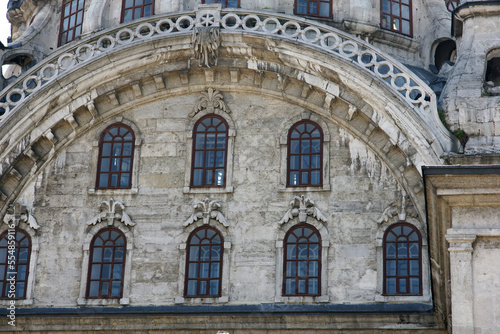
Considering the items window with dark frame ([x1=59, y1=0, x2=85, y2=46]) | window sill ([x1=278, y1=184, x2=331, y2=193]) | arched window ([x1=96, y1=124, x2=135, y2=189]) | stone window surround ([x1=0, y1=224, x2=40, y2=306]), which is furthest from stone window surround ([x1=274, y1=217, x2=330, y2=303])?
window with dark frame ([x1=59, y1=0, x2=85, y2=46])

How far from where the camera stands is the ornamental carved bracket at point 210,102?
81.3 ft

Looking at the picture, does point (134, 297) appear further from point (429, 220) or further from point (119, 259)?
point (429, 220)

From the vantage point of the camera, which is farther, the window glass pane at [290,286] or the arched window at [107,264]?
the arched window at [107,264]

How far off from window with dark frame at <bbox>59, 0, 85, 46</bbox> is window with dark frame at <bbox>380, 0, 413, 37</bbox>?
6900 mm

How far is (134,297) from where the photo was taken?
23.6 meters

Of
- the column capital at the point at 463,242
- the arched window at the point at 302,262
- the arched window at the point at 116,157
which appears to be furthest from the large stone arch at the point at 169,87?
the column capital at the point at 463,242

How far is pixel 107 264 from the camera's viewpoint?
24.0 m

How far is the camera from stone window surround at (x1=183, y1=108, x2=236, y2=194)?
2408cm

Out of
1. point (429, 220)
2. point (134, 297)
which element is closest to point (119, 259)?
point (134, 297)

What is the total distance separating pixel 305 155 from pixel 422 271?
3.36 m

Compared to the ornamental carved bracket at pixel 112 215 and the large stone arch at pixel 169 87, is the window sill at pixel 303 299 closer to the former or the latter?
the large stone arch at pixel 169 87

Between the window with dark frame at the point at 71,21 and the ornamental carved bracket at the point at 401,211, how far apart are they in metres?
8.64

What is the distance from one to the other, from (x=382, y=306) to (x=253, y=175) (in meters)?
3.77

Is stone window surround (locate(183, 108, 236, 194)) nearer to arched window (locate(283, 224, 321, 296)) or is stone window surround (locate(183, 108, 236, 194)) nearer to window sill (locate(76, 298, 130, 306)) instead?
arched window (locate(283, 224, 321, 296))
